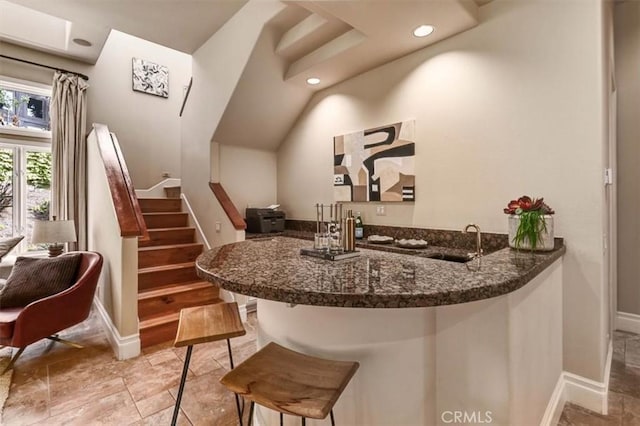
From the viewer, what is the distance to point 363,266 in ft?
4.17

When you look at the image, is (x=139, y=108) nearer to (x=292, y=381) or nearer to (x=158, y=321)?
(x=158, y=321)

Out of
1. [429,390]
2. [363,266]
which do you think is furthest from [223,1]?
[429,390]

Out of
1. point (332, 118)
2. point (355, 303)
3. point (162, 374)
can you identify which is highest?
point (332, 118)

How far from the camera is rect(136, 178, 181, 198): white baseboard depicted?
4793 millimetres

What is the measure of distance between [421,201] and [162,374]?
2.55 meters

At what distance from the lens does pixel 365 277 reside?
1.07m

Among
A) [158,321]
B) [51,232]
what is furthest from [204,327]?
[51,232]

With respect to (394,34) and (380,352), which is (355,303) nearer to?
(380,352)

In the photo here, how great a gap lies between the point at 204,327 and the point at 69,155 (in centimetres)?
384

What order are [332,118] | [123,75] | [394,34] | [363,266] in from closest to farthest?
[363,266] → [394,34] → [332,118] → [123,75]

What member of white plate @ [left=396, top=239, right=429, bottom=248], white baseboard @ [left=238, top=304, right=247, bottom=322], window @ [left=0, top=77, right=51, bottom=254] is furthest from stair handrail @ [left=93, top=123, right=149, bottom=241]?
white plate @ [left=396, top=239, right=429, bottom=248]

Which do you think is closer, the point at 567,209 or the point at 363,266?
the point at 363,266

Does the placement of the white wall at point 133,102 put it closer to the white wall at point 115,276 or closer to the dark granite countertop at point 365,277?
the white wall at point 115,276

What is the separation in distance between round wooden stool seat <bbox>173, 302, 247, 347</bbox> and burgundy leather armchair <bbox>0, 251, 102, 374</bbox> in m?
1.60
